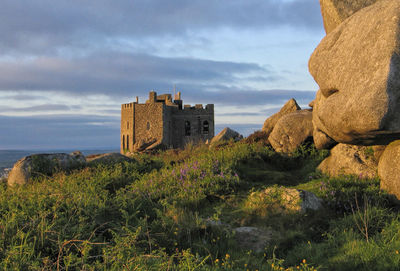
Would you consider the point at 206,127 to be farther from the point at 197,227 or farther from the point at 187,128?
the point at 197,227

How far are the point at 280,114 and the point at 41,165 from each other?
1122 cm

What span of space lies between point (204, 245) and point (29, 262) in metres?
2.83

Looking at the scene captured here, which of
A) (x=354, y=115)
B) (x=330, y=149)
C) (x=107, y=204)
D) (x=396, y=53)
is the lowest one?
(x=107, y=204)

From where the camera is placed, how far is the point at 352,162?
10188mm

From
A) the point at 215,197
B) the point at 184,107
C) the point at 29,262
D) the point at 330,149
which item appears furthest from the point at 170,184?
the point at 184,107

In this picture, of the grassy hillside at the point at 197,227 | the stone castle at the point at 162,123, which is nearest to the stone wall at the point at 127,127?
the stone castle at the point at 162,123

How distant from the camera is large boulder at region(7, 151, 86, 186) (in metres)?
12.4

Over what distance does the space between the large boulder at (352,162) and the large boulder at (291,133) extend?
1.96 metres

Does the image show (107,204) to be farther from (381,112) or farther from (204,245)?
(381,112)

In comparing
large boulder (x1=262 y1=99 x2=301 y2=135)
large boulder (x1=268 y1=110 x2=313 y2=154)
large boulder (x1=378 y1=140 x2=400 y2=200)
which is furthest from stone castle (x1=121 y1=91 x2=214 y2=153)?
large boulder (x1=378 y1=140 x2=400 y2=200)

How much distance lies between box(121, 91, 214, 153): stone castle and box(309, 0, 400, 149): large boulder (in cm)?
3524

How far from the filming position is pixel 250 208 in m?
7.41

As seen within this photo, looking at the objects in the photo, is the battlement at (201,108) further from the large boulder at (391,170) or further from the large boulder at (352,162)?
the large boulder at (391,170)

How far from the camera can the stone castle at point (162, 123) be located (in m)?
45.5
